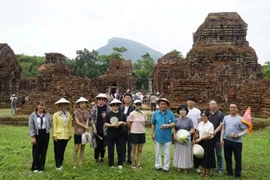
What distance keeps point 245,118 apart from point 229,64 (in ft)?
56.3

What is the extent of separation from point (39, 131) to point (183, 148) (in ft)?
9.52

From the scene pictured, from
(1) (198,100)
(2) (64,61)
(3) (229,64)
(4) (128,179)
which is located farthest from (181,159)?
(2) (64,61)

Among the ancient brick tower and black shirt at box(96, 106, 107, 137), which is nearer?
black shirt at box(96, 106, 107, 137)

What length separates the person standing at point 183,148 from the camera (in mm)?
6662

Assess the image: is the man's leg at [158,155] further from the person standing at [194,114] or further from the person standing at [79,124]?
the person standing at [79,124]

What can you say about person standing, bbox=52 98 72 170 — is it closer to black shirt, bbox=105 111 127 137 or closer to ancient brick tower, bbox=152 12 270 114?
black shirt, bbox=105 111 127 137

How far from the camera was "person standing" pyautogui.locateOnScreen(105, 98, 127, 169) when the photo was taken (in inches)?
268

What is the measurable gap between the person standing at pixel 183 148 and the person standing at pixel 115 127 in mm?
1151

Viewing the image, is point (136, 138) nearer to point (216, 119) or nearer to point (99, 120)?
point (99, 120)

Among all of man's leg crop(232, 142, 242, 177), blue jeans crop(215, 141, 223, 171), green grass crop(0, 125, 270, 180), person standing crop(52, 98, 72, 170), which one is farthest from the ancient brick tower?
person standing crop(52, 98, 72, 170)

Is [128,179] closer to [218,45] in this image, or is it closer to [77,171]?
[77,171]

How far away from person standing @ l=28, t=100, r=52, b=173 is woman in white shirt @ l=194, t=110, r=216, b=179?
303cm

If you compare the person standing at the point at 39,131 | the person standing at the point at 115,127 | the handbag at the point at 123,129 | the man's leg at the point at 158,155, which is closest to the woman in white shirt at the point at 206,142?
the man's leg at the point at 158,155

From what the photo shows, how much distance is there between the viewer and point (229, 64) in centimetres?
2289
